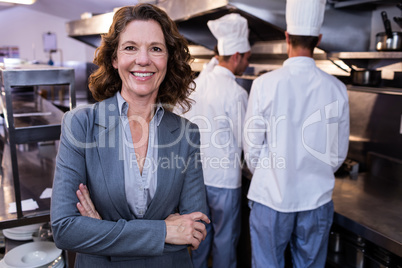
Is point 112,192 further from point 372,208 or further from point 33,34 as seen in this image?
point 33,34

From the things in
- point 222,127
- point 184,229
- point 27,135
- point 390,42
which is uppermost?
point 390,42

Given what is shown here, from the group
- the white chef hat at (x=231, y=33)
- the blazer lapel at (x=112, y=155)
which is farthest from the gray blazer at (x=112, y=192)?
the white chef hat at (x=231, y=33)

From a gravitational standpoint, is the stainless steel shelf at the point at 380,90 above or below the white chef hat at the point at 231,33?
below

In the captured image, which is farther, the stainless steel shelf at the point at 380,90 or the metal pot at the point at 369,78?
the metal pot at the point at 369,78

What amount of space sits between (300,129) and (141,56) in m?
0.98

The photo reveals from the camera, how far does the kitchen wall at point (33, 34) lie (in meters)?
8.37

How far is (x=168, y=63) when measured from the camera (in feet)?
4.28

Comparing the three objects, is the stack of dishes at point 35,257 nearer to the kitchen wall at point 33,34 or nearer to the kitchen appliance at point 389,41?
the kitchen appliance at point 389,41

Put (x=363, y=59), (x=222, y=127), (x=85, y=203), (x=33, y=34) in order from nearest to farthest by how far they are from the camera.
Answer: (x=85, y=203) < (x=363, y=59) < (x=222, y=127) < (x=33, y=34)

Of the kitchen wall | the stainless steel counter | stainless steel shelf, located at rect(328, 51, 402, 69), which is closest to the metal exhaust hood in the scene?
stainless steel shelf, located at rect(328, 51, 402, 69)

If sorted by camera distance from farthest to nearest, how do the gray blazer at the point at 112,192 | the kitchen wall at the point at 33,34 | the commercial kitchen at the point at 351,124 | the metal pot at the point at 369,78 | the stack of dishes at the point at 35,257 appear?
the kitchen wall at the point at 33,34, the metal pot at the point at 369,78, the commercial kitchen at the point at 351,124, the stack of dishes at the point at 35,257, the gray blazer at the point at 112,192

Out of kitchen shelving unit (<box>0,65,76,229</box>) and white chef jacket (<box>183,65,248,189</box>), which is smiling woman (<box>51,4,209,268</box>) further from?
white chef jacket (<box>183,65,248,189</box>)

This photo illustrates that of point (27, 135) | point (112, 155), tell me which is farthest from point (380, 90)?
point (27, 135)

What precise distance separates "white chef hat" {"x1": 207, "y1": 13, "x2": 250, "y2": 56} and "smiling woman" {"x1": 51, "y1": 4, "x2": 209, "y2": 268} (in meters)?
1.30
